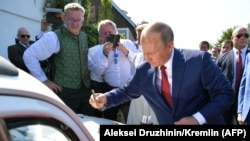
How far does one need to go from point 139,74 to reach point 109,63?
1.69 m

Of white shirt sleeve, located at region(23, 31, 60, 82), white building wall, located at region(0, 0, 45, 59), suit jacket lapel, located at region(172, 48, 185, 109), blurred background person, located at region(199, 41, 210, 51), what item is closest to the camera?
suit jacket lapel, located at region(172, 48, 185, 109)

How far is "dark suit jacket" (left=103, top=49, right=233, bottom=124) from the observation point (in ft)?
8.45

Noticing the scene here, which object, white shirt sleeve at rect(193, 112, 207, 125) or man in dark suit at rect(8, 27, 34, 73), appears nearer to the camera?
white shirt sleeve at rect(193, 112, 207, 125)

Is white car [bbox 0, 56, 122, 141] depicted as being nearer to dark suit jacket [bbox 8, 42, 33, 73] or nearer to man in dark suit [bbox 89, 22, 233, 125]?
man in dark suit [bbox 89, 22, 233, 125]

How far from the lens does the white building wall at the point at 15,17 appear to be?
1036 cm

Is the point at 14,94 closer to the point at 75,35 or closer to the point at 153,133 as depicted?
the point at 153,133

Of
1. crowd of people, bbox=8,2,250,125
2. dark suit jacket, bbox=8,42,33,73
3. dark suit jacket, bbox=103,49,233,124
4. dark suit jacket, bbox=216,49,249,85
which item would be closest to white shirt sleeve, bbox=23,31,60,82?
crowd of people, bbox=8,2,250,125

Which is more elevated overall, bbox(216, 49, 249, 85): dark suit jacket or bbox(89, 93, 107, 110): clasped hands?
bbox(89, 93, 107, 110): clasped hands

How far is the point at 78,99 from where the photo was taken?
4.22 meters

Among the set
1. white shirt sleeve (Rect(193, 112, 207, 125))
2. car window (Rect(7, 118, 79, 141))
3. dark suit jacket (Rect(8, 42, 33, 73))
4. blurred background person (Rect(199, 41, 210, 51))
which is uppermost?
car window (Rect(7, 118, 79, 141))

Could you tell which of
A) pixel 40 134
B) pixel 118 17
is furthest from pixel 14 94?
pixel 118 17

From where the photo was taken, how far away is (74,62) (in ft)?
13.6

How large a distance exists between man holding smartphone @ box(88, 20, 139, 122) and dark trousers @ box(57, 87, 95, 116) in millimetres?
209

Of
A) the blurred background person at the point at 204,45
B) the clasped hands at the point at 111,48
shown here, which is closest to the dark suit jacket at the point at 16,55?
the clasped hands at the point at 111,48
